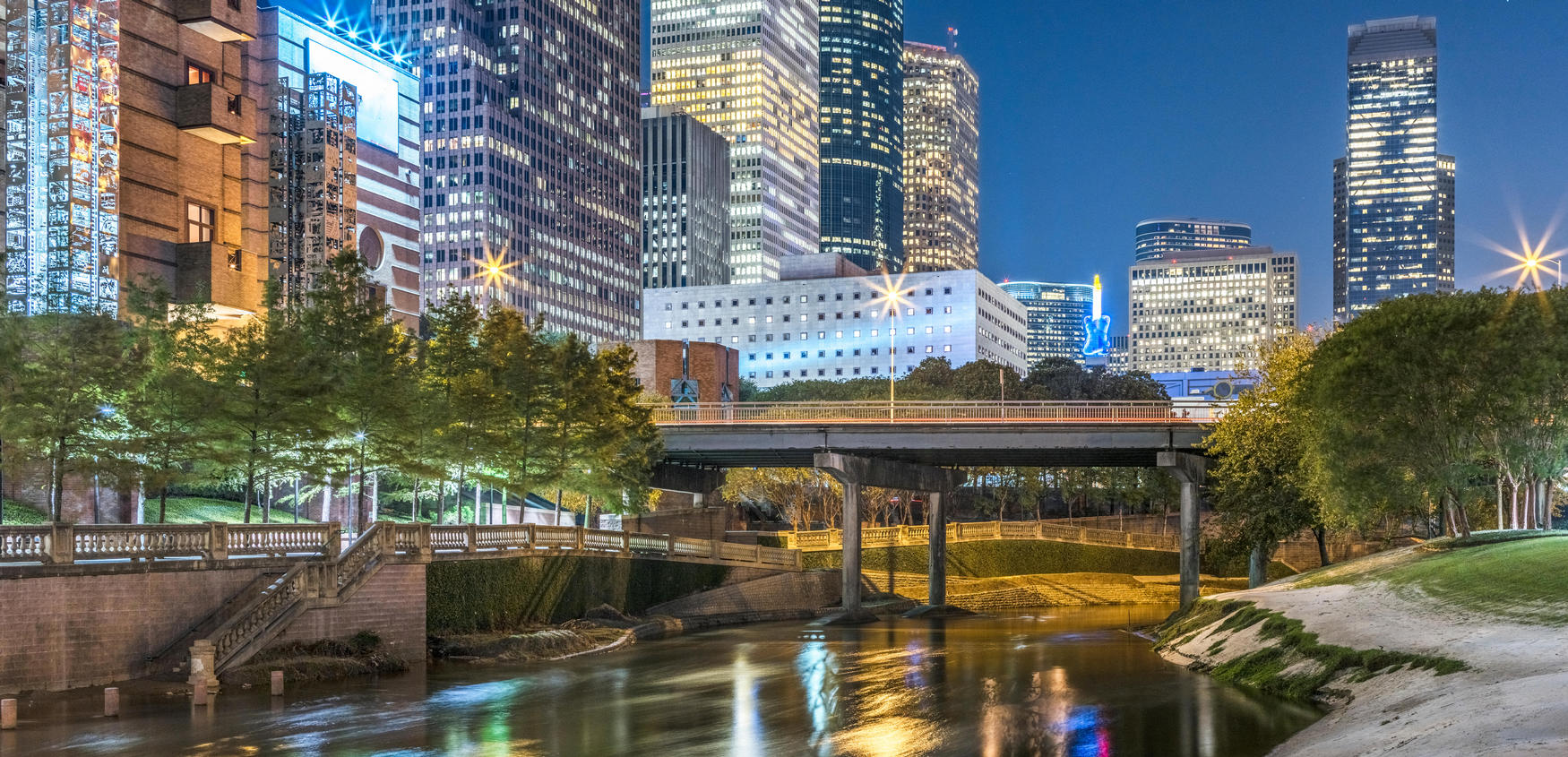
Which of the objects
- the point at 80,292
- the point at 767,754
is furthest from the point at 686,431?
the point at 767,754

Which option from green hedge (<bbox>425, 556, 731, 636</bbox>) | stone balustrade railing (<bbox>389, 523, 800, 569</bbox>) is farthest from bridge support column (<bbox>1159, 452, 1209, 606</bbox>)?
green hedge (<bbox>425, 556, 731, 636</bbox>)

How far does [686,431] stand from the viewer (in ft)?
256

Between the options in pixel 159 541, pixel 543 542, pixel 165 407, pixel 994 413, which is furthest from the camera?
pixel 994 413

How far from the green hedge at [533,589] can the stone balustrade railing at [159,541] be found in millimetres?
4668

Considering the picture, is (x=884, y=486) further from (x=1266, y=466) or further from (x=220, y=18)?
(x=220, y=18)

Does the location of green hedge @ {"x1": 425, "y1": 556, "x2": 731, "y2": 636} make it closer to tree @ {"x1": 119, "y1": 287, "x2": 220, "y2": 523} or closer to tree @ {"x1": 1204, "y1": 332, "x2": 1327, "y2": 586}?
tree @ {"x1": 119, "y1": 287, "x2": 220, "y2": 523}

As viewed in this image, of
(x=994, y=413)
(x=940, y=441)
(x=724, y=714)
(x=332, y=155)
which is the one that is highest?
(x=332, y=155)

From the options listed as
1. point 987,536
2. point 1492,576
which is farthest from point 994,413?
point 1492,576

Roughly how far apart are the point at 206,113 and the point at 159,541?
32.1 m

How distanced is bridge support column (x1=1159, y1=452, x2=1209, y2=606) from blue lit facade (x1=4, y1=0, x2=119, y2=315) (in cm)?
5240

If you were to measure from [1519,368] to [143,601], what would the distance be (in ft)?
157

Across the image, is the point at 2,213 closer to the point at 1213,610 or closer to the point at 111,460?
the point at 111,460

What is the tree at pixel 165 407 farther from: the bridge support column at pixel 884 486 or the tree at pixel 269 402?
the bridge support column at pixel 884 486

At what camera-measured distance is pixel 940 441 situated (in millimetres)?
76875
